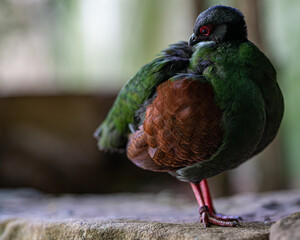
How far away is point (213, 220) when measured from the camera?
278 cm

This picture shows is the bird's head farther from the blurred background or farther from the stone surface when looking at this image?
the blurred background

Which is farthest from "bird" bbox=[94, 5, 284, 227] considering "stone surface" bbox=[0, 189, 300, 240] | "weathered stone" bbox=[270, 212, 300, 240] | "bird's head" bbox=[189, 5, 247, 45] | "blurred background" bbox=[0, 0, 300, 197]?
"blurred background" bbox=[0, 0, 300, 197]

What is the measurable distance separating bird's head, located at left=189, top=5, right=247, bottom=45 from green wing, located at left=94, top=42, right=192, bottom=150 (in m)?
0.28

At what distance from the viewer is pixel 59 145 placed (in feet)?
26.5

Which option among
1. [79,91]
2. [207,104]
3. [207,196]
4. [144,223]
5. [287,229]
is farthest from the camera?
[79,91]

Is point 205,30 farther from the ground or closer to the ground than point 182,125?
farther from the ground

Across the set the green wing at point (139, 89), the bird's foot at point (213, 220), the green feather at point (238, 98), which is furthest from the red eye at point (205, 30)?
the bird's foot at point (213, 220)

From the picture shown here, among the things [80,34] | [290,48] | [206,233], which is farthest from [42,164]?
[290,48]

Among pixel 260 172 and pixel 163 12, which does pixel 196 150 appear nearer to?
pixel 260 172

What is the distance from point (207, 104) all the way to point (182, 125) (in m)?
0.24

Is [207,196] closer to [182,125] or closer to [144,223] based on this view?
[144,223]

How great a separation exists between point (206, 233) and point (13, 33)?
702 centimetres

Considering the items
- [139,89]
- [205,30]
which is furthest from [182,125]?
[205,30]

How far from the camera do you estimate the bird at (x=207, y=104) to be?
258cm
